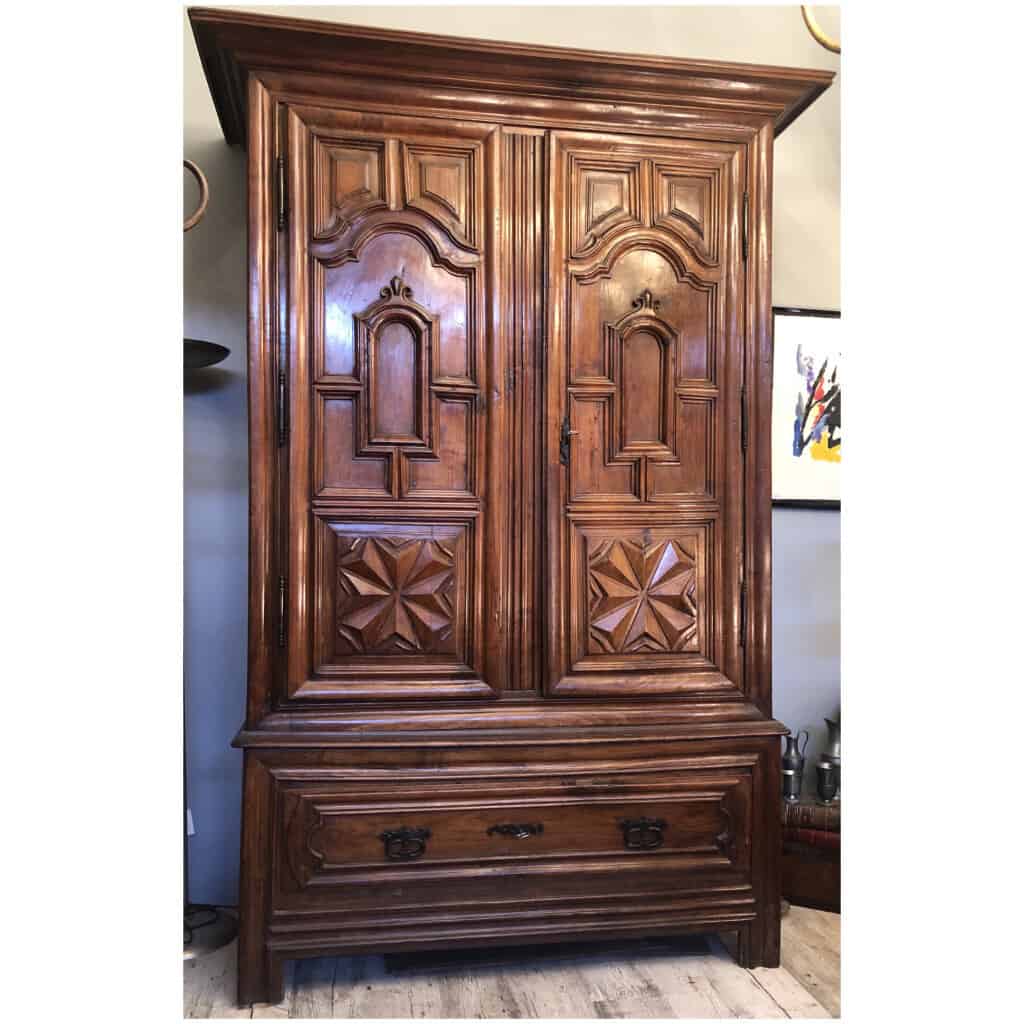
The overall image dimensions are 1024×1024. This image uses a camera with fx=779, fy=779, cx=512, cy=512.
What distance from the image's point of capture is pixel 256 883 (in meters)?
1.66

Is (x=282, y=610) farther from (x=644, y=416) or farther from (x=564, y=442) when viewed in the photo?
(x=644, y=416)

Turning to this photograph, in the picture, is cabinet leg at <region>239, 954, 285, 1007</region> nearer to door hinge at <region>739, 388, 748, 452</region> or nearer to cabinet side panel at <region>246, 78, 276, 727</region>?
cabinet side panel at <region>246, 78, 276, 727</region>

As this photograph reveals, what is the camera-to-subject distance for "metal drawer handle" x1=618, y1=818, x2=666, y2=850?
70.6 inches

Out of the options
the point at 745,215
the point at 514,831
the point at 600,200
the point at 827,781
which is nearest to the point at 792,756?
the point at 827,781

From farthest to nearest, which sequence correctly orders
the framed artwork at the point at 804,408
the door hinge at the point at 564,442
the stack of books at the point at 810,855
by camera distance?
the framed artwork at the point at 804,408, the stack of books at the point at 810,855, the door hinge at the point at 564,442

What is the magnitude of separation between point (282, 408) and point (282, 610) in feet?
1.43

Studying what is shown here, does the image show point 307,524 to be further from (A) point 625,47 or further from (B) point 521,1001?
(A) point 625,47

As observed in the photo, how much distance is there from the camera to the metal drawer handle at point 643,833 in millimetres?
1793

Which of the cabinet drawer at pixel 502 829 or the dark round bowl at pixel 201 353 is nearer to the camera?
the cabinet drawer at pixel 502 829

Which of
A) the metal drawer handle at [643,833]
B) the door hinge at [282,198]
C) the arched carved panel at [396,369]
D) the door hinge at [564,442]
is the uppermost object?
the door hinge at [282,198]

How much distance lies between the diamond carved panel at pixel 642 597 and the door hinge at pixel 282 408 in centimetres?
74

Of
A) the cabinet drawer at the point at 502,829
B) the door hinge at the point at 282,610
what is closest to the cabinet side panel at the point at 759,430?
the cabinet drawer at the point at 502,829

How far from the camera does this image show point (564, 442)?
1.79 metres

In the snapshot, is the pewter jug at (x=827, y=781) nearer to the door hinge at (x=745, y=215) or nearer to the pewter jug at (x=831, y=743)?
the pewter jug at (x=831, y=743)
